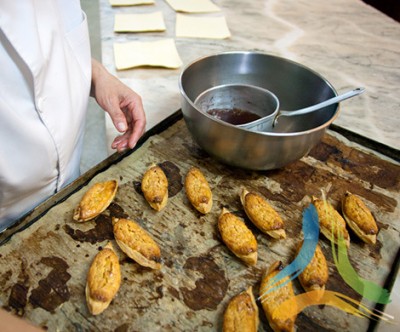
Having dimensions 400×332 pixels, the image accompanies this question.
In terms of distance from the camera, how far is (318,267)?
28.7 inches

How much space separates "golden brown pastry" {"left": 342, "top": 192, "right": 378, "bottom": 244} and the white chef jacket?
73 cm

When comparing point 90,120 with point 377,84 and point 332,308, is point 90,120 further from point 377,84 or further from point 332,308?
point 332,308

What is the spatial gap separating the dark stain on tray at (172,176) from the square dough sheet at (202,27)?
1008 millimetres

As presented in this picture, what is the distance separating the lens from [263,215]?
81 cm

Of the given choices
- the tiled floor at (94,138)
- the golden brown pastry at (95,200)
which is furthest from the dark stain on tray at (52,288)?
the tiled floor at (94,138)

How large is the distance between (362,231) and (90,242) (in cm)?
63

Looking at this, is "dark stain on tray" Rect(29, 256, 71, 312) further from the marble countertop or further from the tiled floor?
the tiled floor

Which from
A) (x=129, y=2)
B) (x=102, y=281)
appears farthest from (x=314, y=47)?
(x=102, y=281)

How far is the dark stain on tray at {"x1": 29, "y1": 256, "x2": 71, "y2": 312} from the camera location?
64 centimetres

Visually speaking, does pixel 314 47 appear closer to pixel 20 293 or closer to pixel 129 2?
pixel 129 2

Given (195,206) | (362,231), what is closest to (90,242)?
(195,206)

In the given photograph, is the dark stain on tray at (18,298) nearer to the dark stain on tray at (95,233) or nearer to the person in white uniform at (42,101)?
the dark stain on tray at (95,233)

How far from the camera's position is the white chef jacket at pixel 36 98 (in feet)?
2.40

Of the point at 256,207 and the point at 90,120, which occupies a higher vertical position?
the point at 256,207
